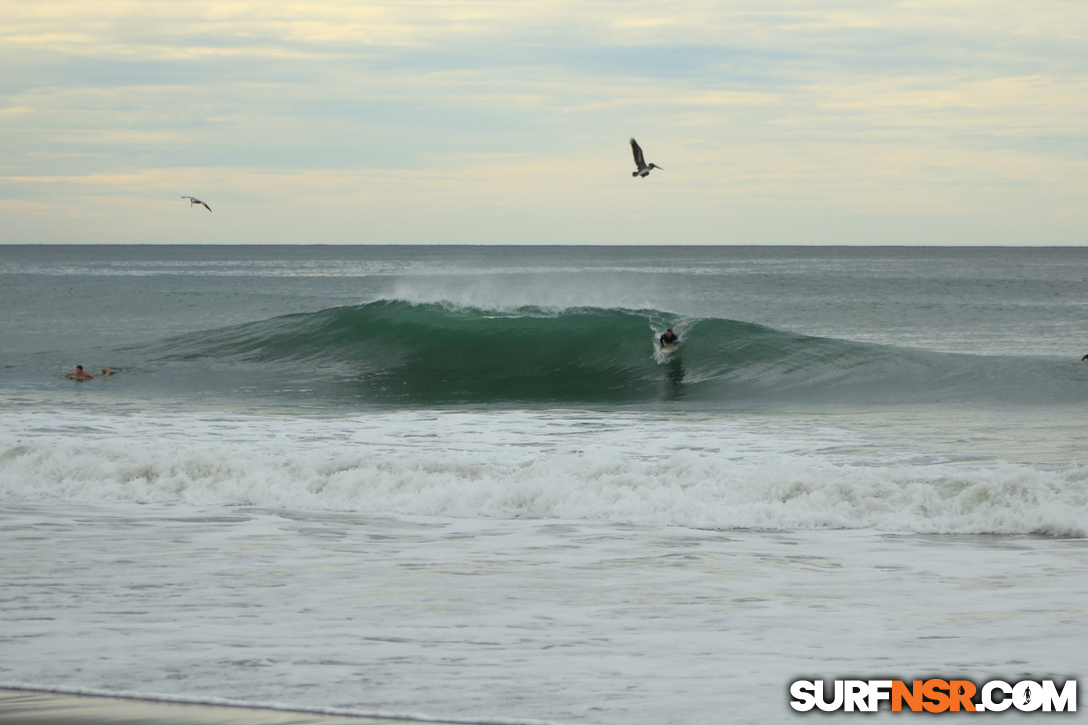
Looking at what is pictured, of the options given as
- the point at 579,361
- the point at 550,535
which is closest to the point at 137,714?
the point at 550,535

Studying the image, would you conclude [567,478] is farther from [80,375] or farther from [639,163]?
[80,375]

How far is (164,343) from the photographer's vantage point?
24438 mm

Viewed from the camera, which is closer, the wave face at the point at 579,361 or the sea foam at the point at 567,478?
the sea foam at the point at 567,478

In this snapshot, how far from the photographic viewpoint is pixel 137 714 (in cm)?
415

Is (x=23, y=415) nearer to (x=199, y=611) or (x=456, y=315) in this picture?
(x=199, y=611)

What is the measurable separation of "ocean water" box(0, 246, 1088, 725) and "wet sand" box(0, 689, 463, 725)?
111 mm

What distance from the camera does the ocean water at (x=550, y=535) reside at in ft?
15.7

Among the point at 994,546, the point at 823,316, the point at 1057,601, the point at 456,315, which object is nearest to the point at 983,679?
the point at 1057,601

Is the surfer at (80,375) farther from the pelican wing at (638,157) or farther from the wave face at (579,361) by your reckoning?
the pelican wing at (638,157)

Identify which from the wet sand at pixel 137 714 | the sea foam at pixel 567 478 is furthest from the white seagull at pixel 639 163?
the wet sand at pixel 137 714

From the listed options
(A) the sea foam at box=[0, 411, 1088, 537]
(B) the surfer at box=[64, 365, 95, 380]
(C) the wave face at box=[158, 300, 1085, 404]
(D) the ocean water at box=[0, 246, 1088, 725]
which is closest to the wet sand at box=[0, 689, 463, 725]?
(D) the ocean water at box=[0, 246, 1088, 725]

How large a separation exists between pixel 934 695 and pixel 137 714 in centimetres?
340

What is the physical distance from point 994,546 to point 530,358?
48.0 ft

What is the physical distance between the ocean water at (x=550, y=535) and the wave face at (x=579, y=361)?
7.0 inches
